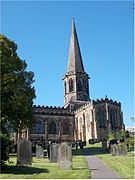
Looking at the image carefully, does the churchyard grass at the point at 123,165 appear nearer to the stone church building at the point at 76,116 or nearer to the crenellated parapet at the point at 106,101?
the stone church building at the point at 76,116

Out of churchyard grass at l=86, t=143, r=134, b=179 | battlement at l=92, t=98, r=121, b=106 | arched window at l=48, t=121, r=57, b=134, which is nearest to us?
churchyard grass at l=86, t=143, r=134, b=179

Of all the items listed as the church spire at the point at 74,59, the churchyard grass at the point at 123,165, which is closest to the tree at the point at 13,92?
the churchyard grass at the point at 123,165

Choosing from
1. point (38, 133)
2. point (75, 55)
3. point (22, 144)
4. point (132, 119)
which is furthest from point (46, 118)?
point (132, 119)

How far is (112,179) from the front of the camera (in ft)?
36.4

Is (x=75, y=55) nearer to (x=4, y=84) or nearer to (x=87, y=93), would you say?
(x=87, y=93)

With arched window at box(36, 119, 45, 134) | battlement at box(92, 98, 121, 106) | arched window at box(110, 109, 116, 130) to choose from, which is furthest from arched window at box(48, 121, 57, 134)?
arched window at box(110, 109, 116, 130)

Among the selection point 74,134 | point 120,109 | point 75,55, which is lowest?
point 74,134

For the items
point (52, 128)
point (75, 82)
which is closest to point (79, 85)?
point (75, 82)

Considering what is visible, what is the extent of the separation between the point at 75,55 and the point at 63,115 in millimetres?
17878

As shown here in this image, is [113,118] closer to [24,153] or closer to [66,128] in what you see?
[66,128]

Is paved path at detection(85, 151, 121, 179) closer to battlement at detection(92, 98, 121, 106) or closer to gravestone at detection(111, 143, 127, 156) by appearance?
gravestone at detection(111, 143, 127, 156)

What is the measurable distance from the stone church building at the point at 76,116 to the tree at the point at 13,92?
28.9 meters

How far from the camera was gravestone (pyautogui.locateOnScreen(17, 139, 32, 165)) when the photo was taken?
17.1 metres

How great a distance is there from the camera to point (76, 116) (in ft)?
231
